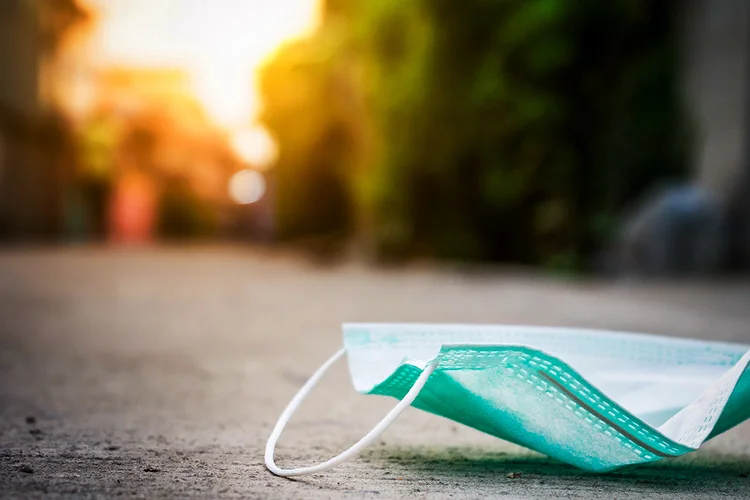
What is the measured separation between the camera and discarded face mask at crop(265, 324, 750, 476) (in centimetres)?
136

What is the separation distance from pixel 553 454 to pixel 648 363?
357mm

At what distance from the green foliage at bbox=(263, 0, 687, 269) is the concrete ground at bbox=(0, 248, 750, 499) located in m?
4.13

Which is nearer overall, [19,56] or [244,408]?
[244,408]

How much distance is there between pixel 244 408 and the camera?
2.31 metres

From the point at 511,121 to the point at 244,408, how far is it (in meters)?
8.55

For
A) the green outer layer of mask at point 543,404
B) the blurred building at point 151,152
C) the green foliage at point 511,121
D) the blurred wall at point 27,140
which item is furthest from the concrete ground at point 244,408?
the blurred building at point 151,152

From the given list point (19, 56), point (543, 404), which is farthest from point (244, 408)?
point (19, 56)

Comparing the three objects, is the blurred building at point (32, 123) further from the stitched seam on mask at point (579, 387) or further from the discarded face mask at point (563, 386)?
the stitched seam on mask at point (579, 387)

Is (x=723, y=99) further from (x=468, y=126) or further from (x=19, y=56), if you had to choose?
(x=19, y=56)

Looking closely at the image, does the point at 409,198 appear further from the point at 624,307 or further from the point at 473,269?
the point at 624,307

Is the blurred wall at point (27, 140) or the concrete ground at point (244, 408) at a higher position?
the blurred wall at point (27, 140)

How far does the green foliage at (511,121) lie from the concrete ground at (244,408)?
13.6 ft

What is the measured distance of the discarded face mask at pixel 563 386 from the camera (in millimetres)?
1355

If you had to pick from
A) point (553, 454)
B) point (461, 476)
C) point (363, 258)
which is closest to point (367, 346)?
point (461, 476)
